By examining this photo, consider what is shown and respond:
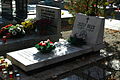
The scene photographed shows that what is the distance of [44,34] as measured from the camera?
29.3 feet

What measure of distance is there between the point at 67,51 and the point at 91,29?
1464 mm

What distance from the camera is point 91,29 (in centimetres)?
743

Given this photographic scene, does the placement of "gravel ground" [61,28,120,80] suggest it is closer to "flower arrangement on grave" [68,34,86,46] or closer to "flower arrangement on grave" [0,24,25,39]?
"flower arrangement on grave" [68,34,86,46]

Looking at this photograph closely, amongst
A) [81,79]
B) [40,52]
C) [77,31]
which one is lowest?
[81,79]

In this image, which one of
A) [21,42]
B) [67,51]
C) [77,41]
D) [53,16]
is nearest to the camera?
[67,51]

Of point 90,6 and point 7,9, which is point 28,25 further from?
point 7,9

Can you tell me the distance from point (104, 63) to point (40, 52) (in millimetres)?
2400

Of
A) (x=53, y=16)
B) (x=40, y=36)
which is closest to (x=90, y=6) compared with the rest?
(x=53, y=16)

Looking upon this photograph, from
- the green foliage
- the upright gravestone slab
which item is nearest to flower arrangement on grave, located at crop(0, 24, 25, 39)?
the green foliage

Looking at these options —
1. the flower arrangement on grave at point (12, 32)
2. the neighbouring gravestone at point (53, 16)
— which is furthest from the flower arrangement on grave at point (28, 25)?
the neighbouring gravestone at point (53, 16)

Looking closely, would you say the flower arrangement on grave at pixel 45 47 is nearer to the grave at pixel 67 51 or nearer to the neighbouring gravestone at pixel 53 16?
the grave at pixel 67 51

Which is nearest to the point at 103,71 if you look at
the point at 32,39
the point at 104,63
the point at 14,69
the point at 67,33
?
the point at 104,63

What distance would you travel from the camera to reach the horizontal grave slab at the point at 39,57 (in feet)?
18.6

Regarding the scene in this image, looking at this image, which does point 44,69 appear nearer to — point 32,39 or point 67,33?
point 32,39
